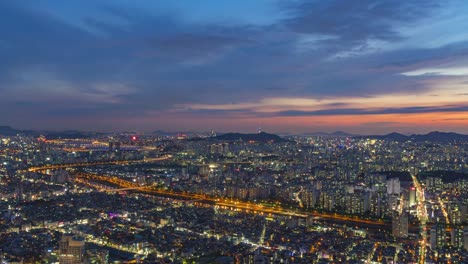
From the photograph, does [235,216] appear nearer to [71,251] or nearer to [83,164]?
[71,251]

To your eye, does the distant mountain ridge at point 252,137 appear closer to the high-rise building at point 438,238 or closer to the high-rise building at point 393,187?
the high-rise building at point 393,187

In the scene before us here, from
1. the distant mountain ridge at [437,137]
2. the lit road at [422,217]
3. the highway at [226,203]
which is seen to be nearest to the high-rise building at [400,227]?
the lit road at [422,217]

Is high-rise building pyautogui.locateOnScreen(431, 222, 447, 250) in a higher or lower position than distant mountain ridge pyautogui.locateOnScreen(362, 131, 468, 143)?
lower

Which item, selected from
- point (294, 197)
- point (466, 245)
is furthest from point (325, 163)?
point (466, 245)

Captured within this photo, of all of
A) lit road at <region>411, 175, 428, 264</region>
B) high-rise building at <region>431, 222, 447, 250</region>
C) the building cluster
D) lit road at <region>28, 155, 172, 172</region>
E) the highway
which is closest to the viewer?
the building cluster

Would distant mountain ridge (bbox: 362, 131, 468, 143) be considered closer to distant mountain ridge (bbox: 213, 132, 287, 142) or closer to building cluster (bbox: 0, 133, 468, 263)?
distant mountain ridge (bbox: 213, 132, 287, 142)

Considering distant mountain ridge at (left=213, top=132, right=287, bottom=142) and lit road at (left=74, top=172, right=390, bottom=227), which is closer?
lit road at (left=74, top=172, right=390, bottom=227)

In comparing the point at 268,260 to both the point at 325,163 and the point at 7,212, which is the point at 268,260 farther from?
the point at 325,163

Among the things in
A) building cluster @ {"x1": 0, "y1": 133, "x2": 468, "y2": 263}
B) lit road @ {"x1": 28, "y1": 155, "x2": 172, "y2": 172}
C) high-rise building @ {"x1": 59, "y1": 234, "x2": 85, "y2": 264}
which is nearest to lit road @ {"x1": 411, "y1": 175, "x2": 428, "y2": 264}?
building cluster @ {"x1": 0, "y1": 133, "x2": 468, "y2": 263}

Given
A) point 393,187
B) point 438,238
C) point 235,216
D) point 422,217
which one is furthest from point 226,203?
point 438,238

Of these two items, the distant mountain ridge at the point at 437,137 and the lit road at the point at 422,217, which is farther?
the distant mountain ridge at the point at 437,137
